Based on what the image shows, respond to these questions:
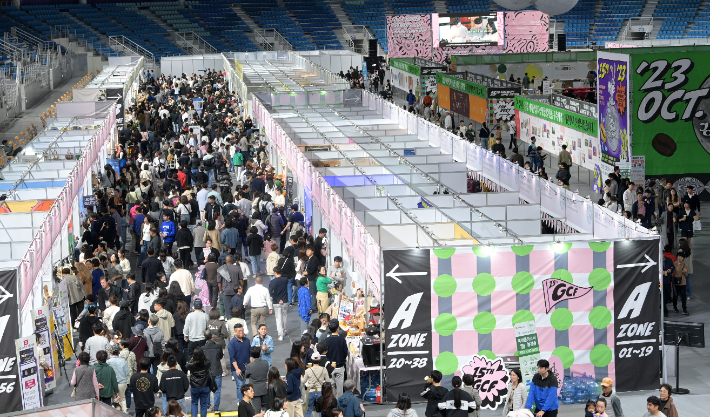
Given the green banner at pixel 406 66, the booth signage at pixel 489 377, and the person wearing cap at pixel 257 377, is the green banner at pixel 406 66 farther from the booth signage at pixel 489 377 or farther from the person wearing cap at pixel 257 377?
the person wearing cap at pixel 257 377

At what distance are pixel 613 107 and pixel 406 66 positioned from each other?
74.3 ft

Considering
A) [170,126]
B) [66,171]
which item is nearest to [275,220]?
[66,171]

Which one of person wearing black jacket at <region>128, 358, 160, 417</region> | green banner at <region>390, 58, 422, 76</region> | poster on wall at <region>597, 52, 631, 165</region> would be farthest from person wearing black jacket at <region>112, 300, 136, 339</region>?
green banner at <region>390, 58, 422, 76</region>

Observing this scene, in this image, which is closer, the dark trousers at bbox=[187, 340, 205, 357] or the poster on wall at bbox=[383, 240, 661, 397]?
the poster on wall at bbox=[383, 240, 661, 397]

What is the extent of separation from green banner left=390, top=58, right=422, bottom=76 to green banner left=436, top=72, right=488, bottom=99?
8.76ft

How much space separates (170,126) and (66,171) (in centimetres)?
1121

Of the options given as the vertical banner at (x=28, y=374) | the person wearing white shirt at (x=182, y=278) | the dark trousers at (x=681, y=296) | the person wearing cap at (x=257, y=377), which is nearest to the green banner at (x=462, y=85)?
the dark trousers at (x=681, y=296)

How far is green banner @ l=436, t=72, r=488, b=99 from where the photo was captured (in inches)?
1236

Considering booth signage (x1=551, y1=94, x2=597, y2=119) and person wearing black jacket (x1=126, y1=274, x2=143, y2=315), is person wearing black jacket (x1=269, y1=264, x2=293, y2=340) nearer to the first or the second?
person wearing black jacket (x1=126, y1=274, x2=143, y2=315)

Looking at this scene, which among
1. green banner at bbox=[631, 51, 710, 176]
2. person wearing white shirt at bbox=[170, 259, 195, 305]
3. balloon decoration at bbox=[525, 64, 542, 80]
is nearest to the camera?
person wearing white shirt at bbox=[170, 259, 195, 305]

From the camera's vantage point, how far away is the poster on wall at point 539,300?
39.7ft

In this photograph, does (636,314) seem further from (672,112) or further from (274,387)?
(672,112)

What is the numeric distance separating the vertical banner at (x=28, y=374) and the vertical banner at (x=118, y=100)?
20.3m

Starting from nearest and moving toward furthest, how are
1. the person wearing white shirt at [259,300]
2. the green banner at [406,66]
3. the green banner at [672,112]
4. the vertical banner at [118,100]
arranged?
1. the person wearing white shirt at [259,300]
2. the green banner at [672,112]
3. the vertical banner at [118,100]
4. the green banner at [406,66]
